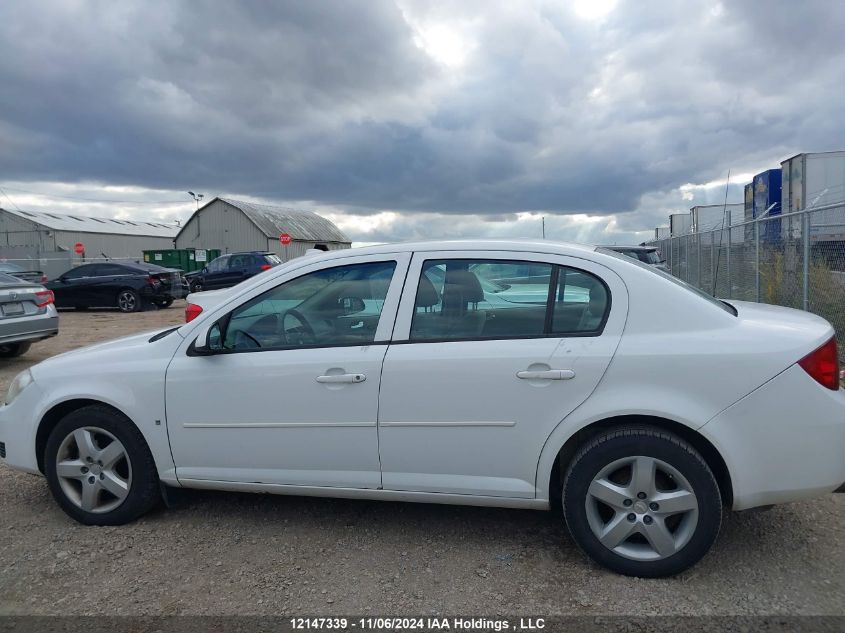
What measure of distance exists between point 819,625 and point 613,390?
4.07ft

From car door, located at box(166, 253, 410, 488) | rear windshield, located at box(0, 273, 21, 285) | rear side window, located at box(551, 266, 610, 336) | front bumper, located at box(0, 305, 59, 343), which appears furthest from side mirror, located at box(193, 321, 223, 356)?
rear windshield, located at box(0, 273, 21, 285)

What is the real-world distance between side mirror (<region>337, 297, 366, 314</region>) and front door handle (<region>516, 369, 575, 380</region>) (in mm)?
942

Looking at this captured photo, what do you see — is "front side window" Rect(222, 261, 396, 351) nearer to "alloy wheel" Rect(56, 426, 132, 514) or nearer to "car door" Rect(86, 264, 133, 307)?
"alloy wheel" Rect(56, 426, 132, 514)

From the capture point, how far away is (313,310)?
3541 mm

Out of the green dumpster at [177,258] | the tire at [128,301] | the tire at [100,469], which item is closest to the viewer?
the tire at [100,469]

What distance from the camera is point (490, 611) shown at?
282 centimetres

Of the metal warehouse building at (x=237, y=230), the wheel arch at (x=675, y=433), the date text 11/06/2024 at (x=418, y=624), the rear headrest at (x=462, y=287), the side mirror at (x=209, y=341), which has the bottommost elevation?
the date text 11/06/2024 at (x=418, y=624)

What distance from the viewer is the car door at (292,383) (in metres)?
3.28

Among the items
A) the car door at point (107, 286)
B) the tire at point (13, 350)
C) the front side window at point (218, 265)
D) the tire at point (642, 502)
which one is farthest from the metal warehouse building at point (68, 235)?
the tire at point (642, 502)

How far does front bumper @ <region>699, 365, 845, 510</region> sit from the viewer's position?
286cm

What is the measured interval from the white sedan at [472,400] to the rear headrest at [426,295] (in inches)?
0.4

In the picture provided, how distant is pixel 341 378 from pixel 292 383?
275 mm

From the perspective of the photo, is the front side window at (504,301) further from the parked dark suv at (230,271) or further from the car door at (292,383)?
the parked dark suv at (230,271)

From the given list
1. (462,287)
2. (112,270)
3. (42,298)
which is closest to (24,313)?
(42,298)
